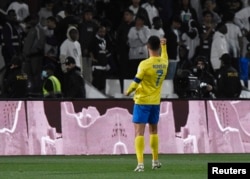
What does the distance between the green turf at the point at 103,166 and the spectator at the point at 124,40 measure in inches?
234

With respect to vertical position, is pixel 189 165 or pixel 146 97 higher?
pixel 146 97

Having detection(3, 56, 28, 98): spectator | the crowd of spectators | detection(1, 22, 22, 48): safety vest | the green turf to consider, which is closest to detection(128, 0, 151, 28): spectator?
the crowd of spectators

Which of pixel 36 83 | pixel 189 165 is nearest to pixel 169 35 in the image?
pixel 36 83

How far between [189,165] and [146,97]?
2169mm

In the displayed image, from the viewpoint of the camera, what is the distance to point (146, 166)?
19.9 meters

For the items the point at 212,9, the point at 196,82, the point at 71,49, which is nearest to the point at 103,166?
the point at 196,82

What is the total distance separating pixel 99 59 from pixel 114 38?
1.06 metres

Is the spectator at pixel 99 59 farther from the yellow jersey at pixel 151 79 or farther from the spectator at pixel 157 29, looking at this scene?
the yellow jersey at pixel 151 79

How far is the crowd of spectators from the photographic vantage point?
2802 centimetres

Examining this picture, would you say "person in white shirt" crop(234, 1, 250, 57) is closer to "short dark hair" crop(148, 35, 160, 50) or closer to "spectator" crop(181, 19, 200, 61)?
"spectator" crop(181, 19, 200, 61)

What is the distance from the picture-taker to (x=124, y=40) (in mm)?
28859

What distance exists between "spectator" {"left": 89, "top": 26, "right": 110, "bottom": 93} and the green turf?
5.81 m

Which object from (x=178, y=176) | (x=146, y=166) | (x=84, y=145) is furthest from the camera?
(x=84, y=145)

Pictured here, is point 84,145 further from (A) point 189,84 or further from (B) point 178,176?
(B) point 178,176
